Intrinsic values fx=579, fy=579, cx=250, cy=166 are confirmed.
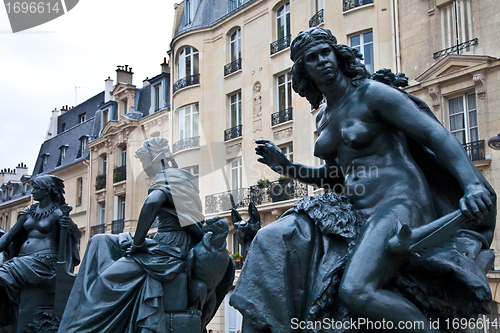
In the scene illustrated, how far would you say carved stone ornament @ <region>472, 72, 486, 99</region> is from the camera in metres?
17.1

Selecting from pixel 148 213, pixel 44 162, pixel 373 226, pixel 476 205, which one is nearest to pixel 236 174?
pixel 148 213

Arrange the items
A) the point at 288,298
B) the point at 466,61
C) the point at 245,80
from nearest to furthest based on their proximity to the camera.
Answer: the point at 288,298, the point at 466,61, the point at 245,80

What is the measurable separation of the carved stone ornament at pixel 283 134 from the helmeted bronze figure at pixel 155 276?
17.5 meters

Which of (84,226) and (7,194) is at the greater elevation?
(7,194)

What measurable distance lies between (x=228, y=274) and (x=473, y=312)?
10.9 feet

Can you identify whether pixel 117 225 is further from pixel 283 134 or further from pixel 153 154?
pixel 153 154

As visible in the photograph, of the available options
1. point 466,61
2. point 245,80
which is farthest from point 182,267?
point 245,80

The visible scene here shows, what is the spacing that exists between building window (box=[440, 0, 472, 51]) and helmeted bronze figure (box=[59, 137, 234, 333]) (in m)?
14.7

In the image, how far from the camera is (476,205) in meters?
2.65

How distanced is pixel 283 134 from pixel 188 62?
27.4 feet

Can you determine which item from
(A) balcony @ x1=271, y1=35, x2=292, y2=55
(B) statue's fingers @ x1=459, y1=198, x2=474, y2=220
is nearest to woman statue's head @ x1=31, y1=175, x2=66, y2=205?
(B) statue's fingers @ x1=459, y1=198, x2=474, y2=220

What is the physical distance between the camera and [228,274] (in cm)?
586

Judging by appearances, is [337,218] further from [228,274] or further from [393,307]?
[228,274]

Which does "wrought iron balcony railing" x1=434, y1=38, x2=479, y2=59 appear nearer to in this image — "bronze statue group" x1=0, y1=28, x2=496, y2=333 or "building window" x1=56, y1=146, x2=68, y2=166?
"bronze statue group" x1=0, y1=28, x2=496, y2=333
